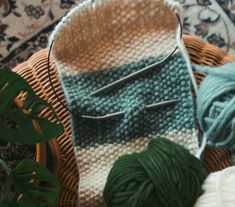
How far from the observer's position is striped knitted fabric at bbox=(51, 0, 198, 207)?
0.97m

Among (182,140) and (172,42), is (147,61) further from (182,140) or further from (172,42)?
(182,140)

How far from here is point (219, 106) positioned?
2.75 ft

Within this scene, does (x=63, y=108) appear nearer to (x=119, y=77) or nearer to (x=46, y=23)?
(x=119, y=77)

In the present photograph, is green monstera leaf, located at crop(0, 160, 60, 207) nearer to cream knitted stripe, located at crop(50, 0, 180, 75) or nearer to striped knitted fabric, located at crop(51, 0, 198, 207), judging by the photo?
striped knitted fabric, located at crop(51, 0, 198, 207)

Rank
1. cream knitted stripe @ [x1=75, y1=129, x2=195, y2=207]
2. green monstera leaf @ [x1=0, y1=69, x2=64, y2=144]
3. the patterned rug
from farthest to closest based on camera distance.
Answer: the patterned rug
cream knitted stripe @ [x1=75, y1=129, x2=195, y2=207]
green monstera leaf @ [x1=0, y1=69, x2=64, y2=144]

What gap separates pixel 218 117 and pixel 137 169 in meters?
0.16

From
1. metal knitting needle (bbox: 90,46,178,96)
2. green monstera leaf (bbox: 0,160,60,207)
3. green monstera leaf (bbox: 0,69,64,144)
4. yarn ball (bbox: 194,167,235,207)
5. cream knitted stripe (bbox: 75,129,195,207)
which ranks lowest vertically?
yarn ball (bbox: 194,167,235,207)

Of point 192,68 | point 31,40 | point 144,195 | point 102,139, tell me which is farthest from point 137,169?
point 31,40

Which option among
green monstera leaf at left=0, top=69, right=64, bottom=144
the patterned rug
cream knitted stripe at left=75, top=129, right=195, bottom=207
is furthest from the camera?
the patterned rug

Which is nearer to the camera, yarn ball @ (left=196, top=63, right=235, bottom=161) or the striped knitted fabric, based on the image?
yarn ball @ (left=196, top=63, right=235, bottom=161)

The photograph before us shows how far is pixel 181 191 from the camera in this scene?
2.71 ft

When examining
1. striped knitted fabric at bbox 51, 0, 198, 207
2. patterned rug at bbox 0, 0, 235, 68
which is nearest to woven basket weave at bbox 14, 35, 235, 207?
striped knitted fabric at bbox 51, 0, 198, 207

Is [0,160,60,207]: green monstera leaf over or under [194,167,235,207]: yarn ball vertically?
over

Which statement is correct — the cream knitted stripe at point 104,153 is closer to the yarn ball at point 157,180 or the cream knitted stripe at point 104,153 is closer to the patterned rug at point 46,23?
the yarn ball at point 157,180
